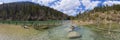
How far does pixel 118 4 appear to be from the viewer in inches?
7023

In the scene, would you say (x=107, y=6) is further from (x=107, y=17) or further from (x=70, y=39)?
(x=70, y=39)

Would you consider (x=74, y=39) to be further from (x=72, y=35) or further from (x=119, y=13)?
(x=119, y=13)

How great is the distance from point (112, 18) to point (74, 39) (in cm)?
10409

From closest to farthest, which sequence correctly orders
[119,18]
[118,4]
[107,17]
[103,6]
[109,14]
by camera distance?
[119,18]
[107,17]
[109,14]
[118,4]
[103,6]

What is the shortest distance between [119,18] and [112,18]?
4.46m

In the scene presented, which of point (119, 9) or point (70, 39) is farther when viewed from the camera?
point (119, 9)

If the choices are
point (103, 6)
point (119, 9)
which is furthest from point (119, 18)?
point (103, 6)

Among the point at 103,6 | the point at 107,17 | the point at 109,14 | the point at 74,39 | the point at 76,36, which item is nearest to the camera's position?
the point at 74,39

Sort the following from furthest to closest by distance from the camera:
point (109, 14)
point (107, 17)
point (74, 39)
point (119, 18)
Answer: point (109, 14)
point (107, 17)
point (119, 18)
point (74, 39)

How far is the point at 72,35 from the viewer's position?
130ft

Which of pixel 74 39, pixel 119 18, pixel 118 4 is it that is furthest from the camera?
pixel 118 4

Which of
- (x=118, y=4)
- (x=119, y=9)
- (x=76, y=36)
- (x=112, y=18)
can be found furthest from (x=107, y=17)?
(x=76, y=36)

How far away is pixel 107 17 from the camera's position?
143m

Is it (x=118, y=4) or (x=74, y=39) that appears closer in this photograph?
(x=74, y=39)
